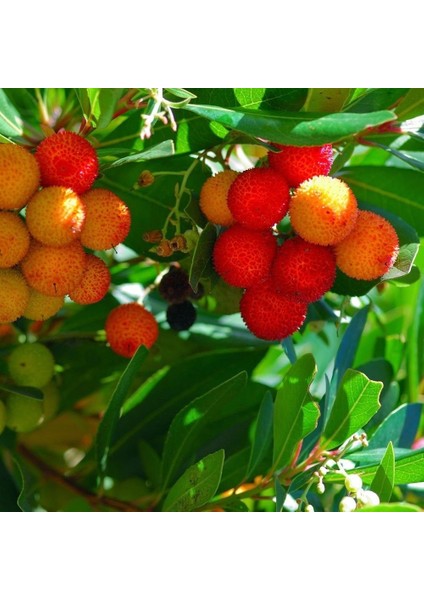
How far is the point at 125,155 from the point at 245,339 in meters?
0.60

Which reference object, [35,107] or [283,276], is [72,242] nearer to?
[283,276]

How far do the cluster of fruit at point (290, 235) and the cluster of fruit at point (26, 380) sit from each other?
48 cm

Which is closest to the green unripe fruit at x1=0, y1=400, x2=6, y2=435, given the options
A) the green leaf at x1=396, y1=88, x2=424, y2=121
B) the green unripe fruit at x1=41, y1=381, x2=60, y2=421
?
the green unripe fruit at x1=41, y1=381, x2=60, y2=421

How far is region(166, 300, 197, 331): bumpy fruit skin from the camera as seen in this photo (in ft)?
5.65

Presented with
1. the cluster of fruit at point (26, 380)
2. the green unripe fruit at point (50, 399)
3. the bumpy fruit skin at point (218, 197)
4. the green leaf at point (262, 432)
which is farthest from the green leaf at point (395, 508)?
the green unripe fruit at point (50, 399)

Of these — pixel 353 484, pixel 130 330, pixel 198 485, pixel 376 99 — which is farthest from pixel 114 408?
pixel 376 99

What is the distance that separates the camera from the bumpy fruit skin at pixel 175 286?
1669 mm

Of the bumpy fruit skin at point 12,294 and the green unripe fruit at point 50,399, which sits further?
the green unripe fruit at point 50,399

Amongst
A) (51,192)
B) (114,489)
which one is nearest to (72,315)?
(114,489)

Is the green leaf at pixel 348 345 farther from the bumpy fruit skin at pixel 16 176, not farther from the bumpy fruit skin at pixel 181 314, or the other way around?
the bumpy fruit skin at pixel 16 176

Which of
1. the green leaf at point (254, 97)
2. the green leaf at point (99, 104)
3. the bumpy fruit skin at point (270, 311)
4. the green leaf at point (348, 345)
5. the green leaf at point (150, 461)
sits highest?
the green leaf at point (254, 97)

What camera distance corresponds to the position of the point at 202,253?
4.68 ft

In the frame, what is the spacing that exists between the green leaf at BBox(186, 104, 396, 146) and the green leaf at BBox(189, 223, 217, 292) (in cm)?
20

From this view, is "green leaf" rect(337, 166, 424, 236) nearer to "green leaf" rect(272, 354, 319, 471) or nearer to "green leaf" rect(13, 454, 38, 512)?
"green leaf" rect(272, 354, 319, 471)
